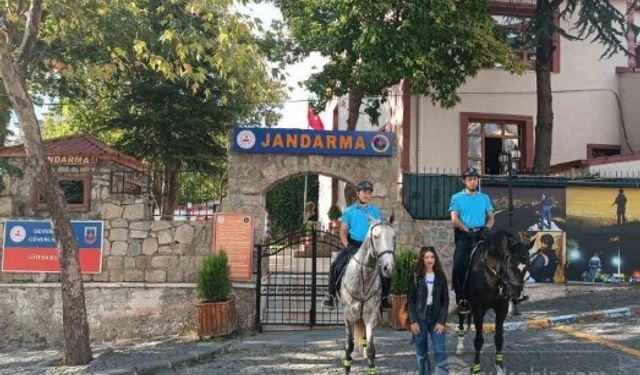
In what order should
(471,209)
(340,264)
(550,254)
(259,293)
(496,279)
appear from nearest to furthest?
(496,279) → (471,209) → (340,264) → (259,293) → (550,254)

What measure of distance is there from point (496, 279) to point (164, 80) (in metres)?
14.2

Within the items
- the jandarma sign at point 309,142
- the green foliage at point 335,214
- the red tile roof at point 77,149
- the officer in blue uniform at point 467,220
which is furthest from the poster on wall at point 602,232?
the green foliage at point 335,214

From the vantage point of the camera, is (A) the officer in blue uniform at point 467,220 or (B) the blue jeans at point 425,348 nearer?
(B) the blue jeans at point 425,348

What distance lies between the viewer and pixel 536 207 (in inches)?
547

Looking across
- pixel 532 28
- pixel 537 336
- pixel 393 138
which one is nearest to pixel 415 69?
pixel 393 138

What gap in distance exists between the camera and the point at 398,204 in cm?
1227

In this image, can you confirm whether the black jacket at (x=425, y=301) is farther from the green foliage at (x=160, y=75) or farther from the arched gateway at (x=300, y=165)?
the arched gateway at (x=300, y=165)

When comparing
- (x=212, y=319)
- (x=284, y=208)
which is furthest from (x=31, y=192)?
(x=284, y=208)

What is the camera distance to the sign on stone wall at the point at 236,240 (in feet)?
37.9

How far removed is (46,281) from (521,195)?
34.8ft

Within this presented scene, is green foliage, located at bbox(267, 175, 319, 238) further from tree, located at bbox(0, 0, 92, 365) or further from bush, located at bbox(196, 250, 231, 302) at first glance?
tree, located at bbox(0, 0, 92, 365)

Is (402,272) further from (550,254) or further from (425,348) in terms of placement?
(550,254)

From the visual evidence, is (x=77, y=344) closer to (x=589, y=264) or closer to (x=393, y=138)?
(x=393, y=138)

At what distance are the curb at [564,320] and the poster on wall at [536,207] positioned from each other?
10.1ft
